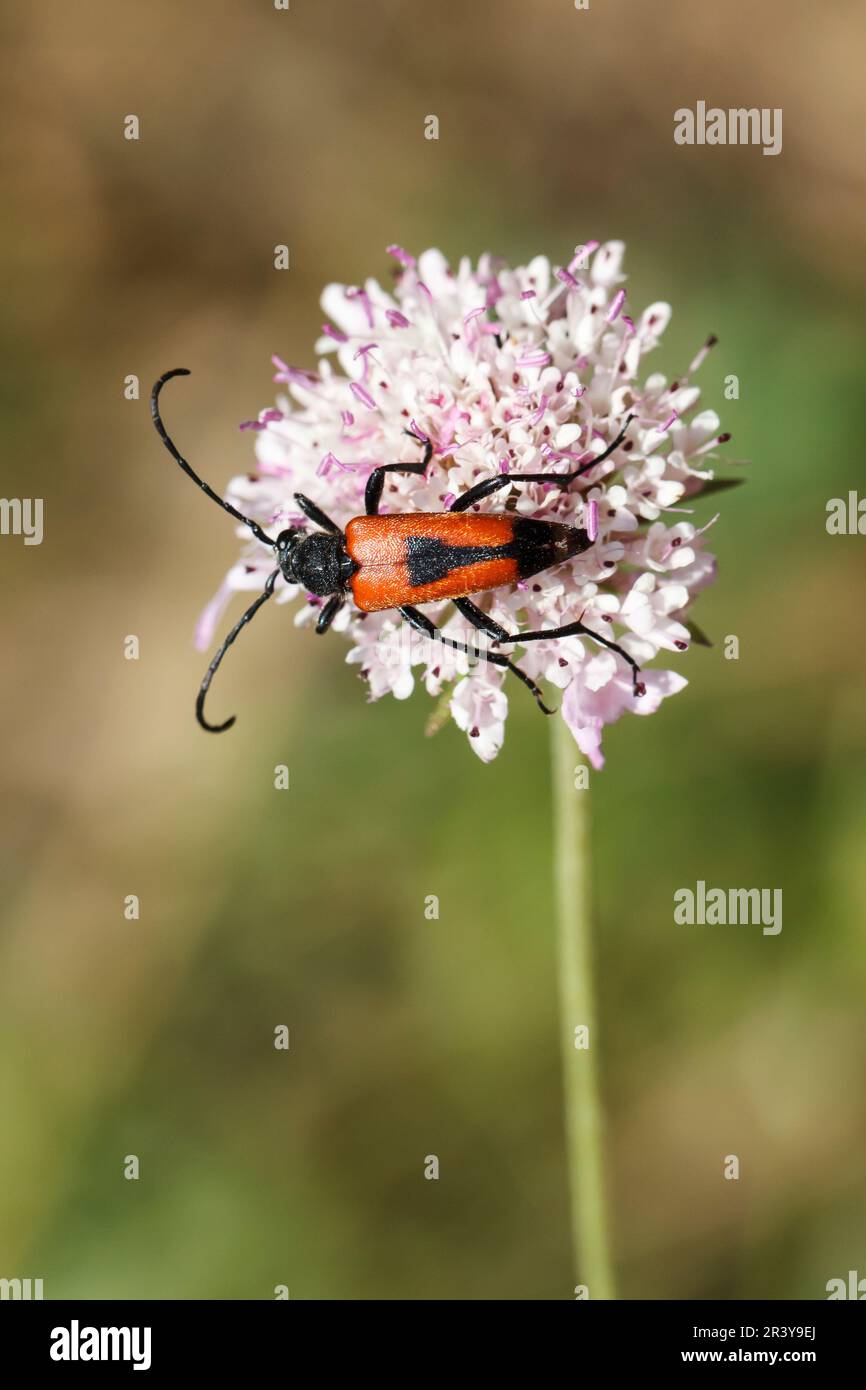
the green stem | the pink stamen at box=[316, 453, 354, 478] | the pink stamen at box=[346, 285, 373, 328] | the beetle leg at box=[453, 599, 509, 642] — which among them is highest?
the pink stamen at box=[346, 285, 373, 328]

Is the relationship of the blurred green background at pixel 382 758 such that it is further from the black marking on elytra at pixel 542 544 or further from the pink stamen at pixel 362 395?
the pink stamen at pixel 362 395

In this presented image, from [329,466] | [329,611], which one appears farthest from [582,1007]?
[329,466]

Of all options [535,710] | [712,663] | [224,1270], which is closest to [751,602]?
[712,663]

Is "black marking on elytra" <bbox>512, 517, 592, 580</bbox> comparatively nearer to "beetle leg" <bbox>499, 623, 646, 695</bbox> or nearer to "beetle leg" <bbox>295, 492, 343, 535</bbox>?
"beetle leg" <bbox>499, 623, 646, 695</bbox>

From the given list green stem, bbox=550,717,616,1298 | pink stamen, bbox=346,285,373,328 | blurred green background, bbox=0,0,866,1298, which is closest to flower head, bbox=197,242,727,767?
pink stamen, bbox=346,285,373,328

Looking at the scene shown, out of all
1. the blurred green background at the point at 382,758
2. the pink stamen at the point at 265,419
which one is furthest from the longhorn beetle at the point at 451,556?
the blurred green background at the point at 382,758

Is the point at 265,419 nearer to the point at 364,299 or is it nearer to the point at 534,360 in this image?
the point at 364,299
